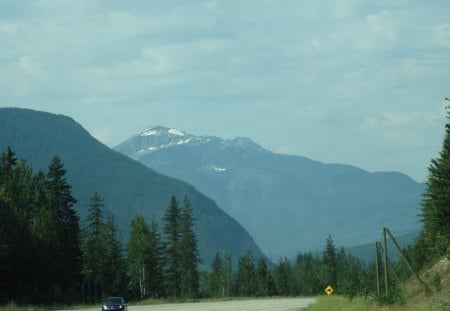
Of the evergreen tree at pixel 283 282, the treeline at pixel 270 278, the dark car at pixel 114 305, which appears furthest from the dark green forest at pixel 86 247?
the evergreen tree at pixel 283 282

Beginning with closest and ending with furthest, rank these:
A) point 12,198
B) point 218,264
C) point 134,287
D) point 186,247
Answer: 1. point 12,198
2. point 134,287
3. point 186,247
4. point 218,264

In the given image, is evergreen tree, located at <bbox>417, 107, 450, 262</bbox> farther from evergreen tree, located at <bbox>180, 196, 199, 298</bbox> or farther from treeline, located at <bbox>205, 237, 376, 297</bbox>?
treeline, located at <bbox>205, 237, 376, 297</bbox>

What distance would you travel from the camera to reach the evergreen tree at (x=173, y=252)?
117 metres

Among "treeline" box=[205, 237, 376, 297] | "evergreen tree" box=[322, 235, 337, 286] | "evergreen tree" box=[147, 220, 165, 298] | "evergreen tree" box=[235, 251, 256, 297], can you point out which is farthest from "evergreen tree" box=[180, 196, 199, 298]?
"evergreen tree" box=[322, 235, 337, 286]

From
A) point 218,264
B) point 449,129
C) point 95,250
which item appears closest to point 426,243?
point 449,129

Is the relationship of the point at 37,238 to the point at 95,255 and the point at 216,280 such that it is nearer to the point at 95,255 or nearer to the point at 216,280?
the point at 95,255

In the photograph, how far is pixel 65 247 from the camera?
84.0m

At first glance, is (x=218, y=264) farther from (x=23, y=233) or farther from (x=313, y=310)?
(x=313, y=310)

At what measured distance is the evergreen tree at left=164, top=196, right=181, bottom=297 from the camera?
117 m

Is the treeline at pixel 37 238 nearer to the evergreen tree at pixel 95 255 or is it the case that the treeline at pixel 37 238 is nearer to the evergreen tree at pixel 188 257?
the evergreen tree at pixel 95 255

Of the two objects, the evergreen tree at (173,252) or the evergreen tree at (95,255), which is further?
the evergreen tree at (173,252)

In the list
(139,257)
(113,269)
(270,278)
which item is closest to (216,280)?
(270,278)

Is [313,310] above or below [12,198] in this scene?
below

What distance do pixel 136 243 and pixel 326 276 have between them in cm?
6323
